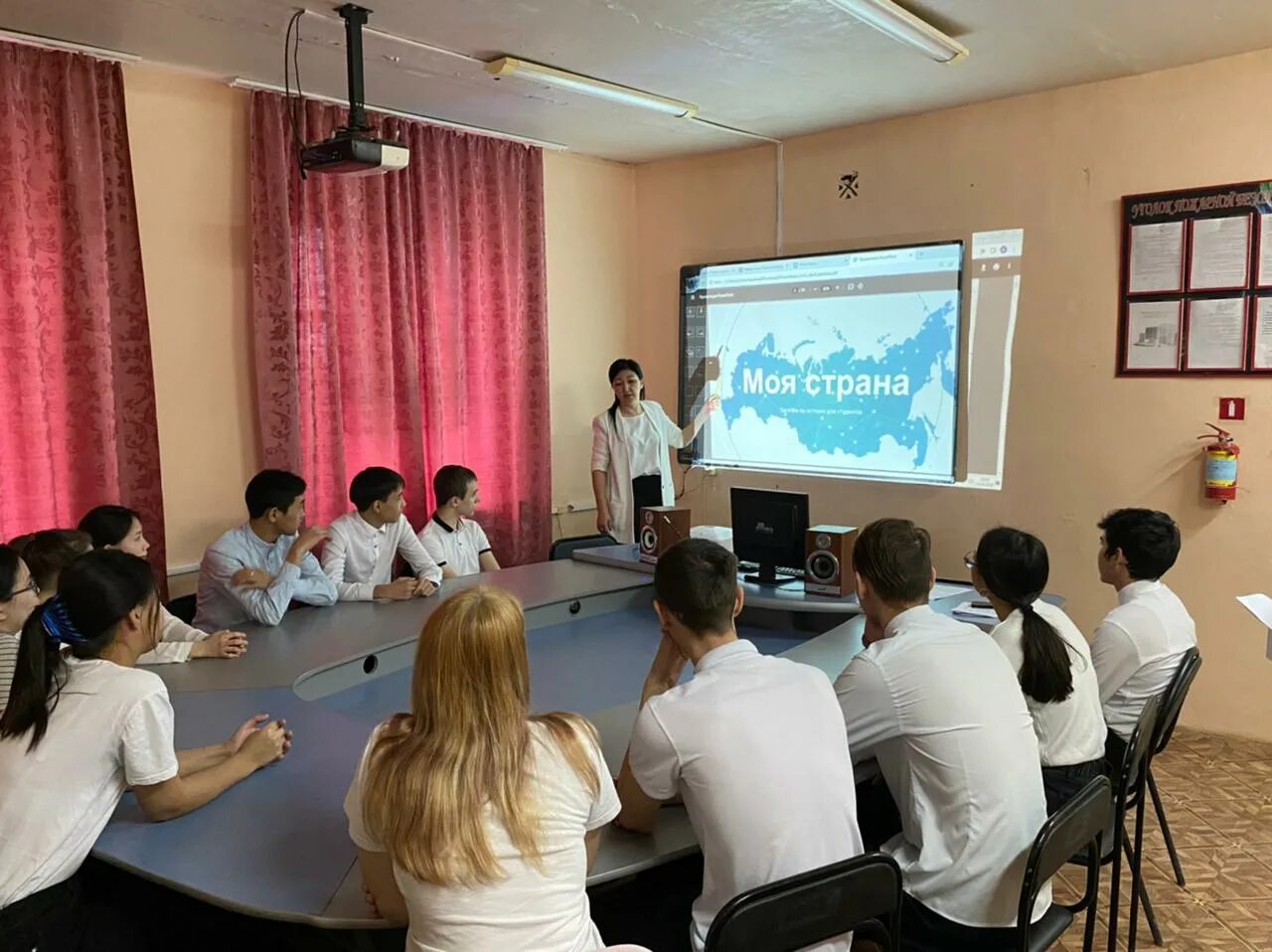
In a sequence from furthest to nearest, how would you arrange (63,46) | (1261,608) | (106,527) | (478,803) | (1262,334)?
(1262,334) < (63,46) < (106,527) < (1261,608) < (478,803)

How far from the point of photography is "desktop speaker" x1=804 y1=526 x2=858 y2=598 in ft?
11.3

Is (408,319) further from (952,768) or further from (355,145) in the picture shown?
(952,768)

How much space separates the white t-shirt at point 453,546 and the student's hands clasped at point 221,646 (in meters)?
1.27

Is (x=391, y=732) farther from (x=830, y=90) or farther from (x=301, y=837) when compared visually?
(x=830, y=90)

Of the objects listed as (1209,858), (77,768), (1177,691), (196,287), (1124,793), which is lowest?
(1209,858)

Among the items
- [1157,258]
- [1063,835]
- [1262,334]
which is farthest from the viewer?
[1157,258]

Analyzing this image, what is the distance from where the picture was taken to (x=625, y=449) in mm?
5094

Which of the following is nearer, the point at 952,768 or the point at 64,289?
the point at 952,768

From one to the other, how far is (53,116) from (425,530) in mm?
2116

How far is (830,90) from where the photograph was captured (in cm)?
438

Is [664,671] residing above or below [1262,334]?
below

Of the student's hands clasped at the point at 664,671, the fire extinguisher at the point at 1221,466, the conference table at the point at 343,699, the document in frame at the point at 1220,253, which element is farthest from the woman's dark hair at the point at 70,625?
the document in frame at the point at 1220,253

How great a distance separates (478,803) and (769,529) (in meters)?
2.39

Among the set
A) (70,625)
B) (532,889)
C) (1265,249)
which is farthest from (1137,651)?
(70,625)
